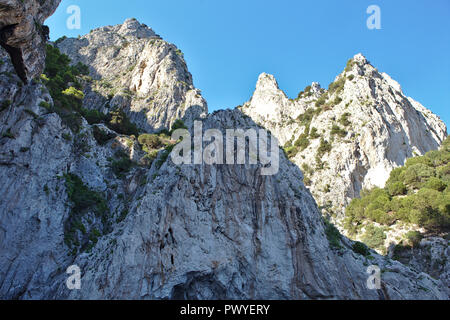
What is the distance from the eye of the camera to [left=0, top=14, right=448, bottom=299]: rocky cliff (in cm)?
1684

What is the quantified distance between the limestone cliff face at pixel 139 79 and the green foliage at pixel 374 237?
28762 millimetres

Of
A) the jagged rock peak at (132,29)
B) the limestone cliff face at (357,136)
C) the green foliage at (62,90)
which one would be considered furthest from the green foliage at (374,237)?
the jagged rock peak at (132,29)

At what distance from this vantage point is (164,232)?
708 inches

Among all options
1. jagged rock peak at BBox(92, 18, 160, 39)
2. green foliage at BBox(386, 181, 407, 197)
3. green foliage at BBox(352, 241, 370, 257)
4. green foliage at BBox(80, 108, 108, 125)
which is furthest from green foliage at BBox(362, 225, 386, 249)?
jagged rock peak at BBox(92, 18, 160, 39)

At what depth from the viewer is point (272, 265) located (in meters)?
18.0

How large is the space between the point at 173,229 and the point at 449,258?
91.1ft

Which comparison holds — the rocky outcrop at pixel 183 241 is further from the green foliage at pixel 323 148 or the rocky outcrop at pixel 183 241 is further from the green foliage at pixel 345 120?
the green foliage at pixel 345 120

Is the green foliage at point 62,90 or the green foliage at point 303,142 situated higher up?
the green foliage at point 303,142

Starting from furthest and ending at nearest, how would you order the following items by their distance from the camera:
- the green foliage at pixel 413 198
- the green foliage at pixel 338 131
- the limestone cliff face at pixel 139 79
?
1. the green foliage at pixel 338 131
2. the limestone cliff face at pixel 139 79
3. the green foliage at pixel 413 198

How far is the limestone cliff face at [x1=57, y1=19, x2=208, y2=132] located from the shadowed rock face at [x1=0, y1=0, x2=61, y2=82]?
2507cm

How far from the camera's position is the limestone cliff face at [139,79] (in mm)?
49625

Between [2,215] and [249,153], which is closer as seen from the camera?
[2,215]

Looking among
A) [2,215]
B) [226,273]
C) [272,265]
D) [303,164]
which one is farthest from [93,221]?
[303,164]

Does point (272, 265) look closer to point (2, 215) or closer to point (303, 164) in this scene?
point (2, 215)
